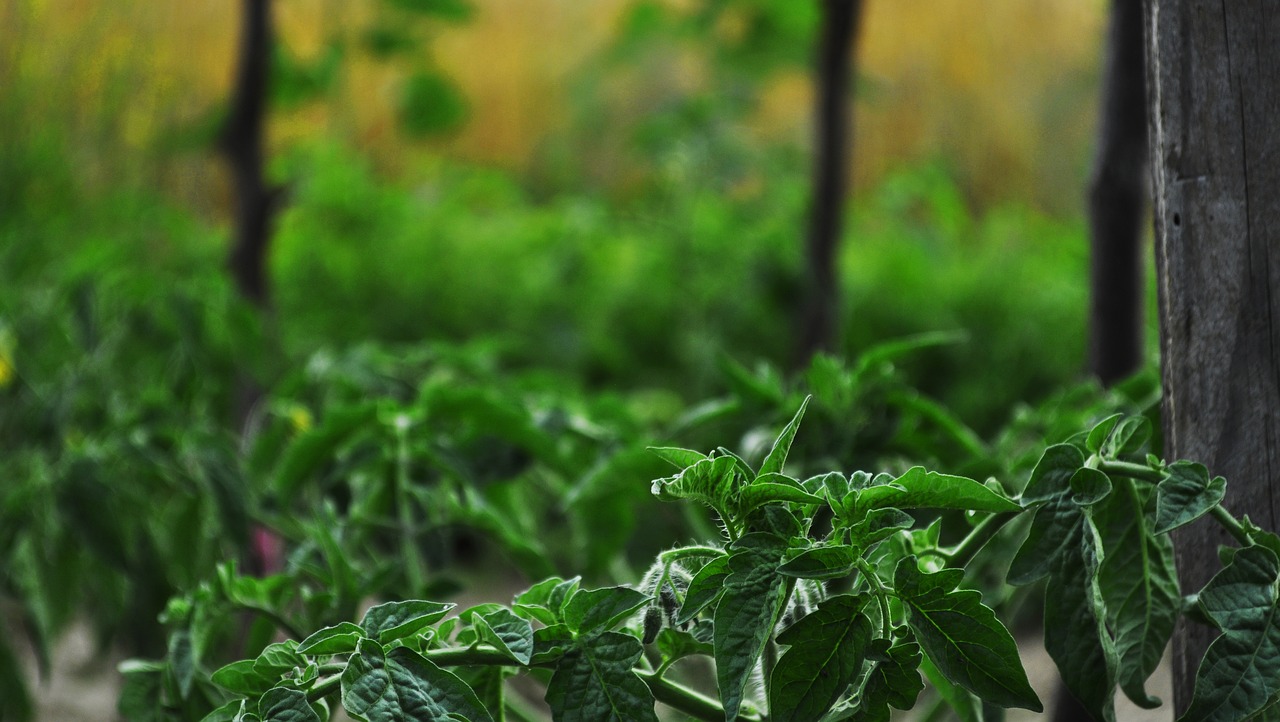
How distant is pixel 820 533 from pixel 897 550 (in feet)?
1.27

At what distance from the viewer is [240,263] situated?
212 centimetres

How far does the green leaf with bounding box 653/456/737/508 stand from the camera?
70cm

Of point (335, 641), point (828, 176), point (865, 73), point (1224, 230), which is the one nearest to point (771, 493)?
point (335, 641)

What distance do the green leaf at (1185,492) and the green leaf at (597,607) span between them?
0.98ft

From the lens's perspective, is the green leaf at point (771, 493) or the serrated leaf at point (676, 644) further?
the serrated leaf at point (676, 644)

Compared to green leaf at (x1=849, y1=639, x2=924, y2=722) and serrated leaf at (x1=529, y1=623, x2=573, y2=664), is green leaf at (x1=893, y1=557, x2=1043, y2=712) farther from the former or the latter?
serrated leaf at (x1=529, y1=623, x2=573, y2=664)

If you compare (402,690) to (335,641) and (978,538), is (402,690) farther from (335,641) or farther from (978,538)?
(978,538)

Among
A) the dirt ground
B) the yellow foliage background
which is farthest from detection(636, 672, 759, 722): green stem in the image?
the yellow foliage background

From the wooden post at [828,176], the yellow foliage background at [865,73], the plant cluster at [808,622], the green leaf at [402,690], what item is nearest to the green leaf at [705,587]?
the plant cluster at [808,622]

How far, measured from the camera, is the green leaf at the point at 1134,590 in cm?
83

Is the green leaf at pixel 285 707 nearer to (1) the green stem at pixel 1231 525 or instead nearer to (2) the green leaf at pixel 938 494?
(2) the green leaf at pixel 938 494

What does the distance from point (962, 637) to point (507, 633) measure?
0.26m

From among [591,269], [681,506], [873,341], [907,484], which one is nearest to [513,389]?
[681,506]

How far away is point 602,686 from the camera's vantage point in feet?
2.35
